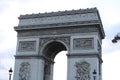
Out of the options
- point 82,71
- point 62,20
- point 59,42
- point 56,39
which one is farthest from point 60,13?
point 82,71

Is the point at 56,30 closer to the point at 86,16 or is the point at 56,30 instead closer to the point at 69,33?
the point at 69,33

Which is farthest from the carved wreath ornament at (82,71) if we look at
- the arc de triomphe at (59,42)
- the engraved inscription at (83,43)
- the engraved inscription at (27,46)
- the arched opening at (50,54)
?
the engraved inscription at (27,46)

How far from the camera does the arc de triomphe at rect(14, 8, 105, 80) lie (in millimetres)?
27062

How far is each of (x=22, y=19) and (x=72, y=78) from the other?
10792 mm

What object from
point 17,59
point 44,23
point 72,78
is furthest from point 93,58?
point 17,59

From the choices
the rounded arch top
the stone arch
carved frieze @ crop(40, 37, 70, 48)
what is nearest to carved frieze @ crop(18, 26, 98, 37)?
carved frieze @ crop(40, 37, 70, 48)

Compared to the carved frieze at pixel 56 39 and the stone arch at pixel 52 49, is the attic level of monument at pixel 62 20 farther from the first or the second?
the stone arch at pixel 52 49

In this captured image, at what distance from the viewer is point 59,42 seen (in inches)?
1136

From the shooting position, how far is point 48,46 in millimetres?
29984

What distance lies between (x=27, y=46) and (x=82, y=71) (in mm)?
7899

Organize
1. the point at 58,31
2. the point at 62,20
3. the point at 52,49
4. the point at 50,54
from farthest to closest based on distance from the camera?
1. the point at 50,54
2. the point at 52,49
3. the point at 62,20
4. the point at 58,31

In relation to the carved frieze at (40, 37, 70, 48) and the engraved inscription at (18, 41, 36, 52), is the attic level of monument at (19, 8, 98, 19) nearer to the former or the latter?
the carved frieze at (40, 37, 70, 48)

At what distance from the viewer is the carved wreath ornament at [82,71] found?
26.6 m

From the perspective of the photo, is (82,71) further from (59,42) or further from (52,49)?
(52,49)
